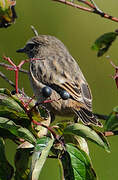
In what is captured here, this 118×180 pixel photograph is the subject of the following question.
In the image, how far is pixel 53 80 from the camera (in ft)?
16.2

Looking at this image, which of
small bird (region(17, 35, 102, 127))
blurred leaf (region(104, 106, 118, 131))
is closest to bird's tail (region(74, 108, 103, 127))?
small bird (region(17, 35, 102, 127))

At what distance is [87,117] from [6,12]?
1363mm

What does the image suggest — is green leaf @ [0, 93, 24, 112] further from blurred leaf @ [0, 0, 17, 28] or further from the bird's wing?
the bird's wing

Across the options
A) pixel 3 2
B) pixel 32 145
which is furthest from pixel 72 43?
pixel 32 145

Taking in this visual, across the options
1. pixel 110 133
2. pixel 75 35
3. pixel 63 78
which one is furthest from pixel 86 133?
pixel 75 35

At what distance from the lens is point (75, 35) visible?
6945 millimetres

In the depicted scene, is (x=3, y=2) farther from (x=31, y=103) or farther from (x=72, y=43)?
(x=72, y=43)

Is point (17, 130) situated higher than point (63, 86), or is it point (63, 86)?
point (17, 130)

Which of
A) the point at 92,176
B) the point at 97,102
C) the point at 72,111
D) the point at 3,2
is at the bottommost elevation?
the point at 97,102

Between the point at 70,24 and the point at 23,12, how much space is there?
2.13 ft

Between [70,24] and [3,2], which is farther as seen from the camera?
[70,24]

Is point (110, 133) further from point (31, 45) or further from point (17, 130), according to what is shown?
point (31, 45)

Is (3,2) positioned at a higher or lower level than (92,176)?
higher

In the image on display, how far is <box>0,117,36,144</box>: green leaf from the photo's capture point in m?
2.99
